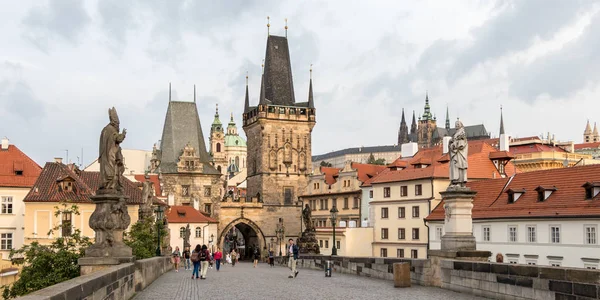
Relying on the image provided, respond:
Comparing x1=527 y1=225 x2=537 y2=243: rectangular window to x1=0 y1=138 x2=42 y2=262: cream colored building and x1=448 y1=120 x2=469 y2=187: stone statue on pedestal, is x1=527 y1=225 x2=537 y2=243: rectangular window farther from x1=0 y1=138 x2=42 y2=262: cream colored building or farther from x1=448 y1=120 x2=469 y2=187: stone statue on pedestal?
x1=0 y1=138 x2=42 y2=262: cream colored building

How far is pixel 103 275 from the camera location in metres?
11.6

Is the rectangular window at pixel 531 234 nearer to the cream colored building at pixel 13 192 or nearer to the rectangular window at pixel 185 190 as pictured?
the cream colored building at pixel 13 192

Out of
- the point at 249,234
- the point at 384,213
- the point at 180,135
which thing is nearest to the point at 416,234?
the point at 384,213

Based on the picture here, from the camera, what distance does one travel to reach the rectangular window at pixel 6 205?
53281mm

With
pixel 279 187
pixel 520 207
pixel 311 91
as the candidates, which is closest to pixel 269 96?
pixel 311 91

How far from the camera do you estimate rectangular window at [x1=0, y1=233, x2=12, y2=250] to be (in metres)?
52.9

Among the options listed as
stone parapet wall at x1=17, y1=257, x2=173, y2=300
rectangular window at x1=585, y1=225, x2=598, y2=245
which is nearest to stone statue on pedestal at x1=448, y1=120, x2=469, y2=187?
stone parapet wall at x1=17, y1=257, x2=173, y2=300

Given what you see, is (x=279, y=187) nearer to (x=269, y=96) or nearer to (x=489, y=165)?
(x=269, y=96)

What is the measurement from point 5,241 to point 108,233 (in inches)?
1636

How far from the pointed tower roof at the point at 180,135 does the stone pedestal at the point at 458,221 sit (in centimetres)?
7145

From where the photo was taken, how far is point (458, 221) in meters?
18.5

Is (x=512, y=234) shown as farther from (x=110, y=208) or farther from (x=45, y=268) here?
(x=110, y=208)

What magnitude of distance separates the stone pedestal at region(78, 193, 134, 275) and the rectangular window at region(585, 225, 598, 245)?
27104 millimetres

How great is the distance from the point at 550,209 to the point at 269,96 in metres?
58.4
